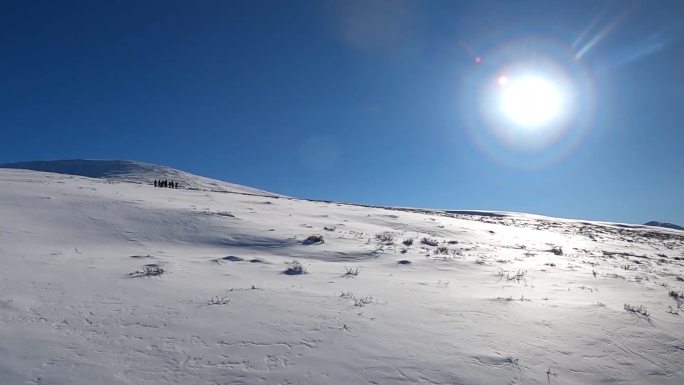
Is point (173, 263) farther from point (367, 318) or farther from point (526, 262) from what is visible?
point (526, 262)

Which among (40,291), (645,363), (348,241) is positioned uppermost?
(348,241)

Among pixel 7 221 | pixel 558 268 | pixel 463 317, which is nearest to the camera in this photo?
pixel 463 317

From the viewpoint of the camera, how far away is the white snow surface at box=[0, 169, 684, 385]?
12.8 feet

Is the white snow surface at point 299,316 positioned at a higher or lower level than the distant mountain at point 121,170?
lower

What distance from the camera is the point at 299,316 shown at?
523 cm

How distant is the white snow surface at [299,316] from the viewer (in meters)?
3.91

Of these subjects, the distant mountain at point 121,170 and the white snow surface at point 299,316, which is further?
the distant mountain at point 121,170

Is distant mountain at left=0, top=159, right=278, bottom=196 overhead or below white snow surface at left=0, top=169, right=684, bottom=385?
overhead

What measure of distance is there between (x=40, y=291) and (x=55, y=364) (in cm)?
214

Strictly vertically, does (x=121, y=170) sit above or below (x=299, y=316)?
above

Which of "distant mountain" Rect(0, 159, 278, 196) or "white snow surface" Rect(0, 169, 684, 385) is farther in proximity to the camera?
"distant mountain" Rect(0, 159, 278, 196)

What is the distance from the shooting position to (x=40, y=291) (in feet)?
17.1

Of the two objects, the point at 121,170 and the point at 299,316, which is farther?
the point at 121,170

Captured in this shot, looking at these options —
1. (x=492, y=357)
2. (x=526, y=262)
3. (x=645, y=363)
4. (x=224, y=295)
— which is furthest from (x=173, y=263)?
(x=526, y=262)
